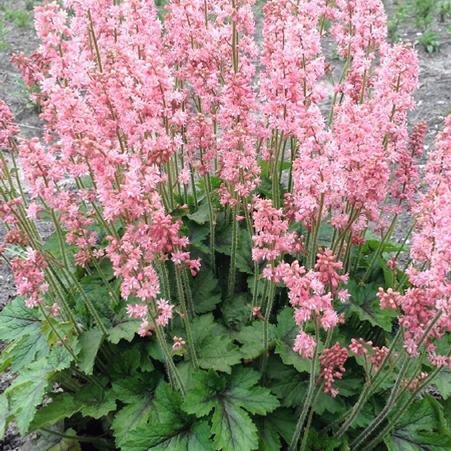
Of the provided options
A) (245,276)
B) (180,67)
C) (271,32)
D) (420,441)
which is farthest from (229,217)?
(420,441)

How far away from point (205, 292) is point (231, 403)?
1.04 meters

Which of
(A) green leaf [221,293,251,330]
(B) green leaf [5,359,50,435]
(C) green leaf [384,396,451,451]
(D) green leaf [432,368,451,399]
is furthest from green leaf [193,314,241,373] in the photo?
(D) green leaf [432,368,451,399]

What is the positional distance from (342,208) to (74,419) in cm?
256

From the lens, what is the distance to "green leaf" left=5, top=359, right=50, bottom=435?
336cm

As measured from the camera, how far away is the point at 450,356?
278 cm

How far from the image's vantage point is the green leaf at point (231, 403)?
3.21 metres

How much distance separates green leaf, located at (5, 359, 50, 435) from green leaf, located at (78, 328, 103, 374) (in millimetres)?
237

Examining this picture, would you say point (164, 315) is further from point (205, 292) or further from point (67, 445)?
point (67, 445)

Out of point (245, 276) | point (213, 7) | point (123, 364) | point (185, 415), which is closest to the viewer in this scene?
point (185, 415)

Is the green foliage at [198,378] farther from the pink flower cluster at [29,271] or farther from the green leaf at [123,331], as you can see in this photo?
the pink flower cluster at [29,271]

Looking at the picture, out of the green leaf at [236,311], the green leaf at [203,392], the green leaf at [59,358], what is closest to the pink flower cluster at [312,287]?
the green leaf at [203,392]

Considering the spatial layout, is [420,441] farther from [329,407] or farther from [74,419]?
[74,419]

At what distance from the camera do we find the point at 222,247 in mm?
4574

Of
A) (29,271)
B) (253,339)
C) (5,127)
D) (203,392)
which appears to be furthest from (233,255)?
(5,127)
